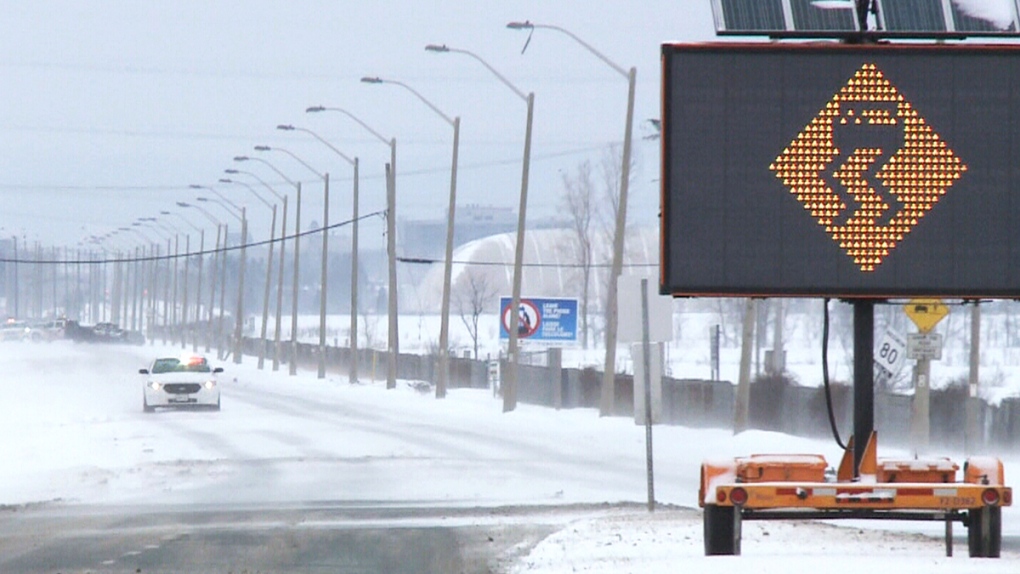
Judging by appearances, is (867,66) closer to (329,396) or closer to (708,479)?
(708,479)

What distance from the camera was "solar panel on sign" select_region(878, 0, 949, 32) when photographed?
51.7 feet

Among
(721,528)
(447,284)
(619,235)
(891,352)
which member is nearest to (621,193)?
(619,235)

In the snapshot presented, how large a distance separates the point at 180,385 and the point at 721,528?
1478 inches

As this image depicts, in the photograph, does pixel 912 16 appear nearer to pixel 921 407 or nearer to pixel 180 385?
pixel 921 407

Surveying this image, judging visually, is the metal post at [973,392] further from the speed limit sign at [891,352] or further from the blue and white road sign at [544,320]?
the blue and white road sign at [544,320]

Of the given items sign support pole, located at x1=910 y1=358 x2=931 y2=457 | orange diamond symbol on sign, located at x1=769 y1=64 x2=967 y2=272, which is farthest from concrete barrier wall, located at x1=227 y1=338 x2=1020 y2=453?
orange diamond symbol on sign, located at x1=769 y1=64 x2=967 y2=272

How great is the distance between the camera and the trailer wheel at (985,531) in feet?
51.9

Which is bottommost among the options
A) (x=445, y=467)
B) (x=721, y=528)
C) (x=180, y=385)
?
(x=445, y=467)

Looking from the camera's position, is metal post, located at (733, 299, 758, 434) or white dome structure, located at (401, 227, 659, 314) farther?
white dome structure, located at (401, 227, 659, 314)

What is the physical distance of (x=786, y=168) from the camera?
14930 mm

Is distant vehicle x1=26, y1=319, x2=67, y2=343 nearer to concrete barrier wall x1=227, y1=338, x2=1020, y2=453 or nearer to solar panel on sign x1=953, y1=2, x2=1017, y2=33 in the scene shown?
concrete barrier wall x1=227, y1=338, x2=1020, y2=453

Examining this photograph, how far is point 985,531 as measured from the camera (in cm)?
1583

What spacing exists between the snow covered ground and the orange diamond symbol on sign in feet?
7.92

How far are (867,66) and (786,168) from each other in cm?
95
